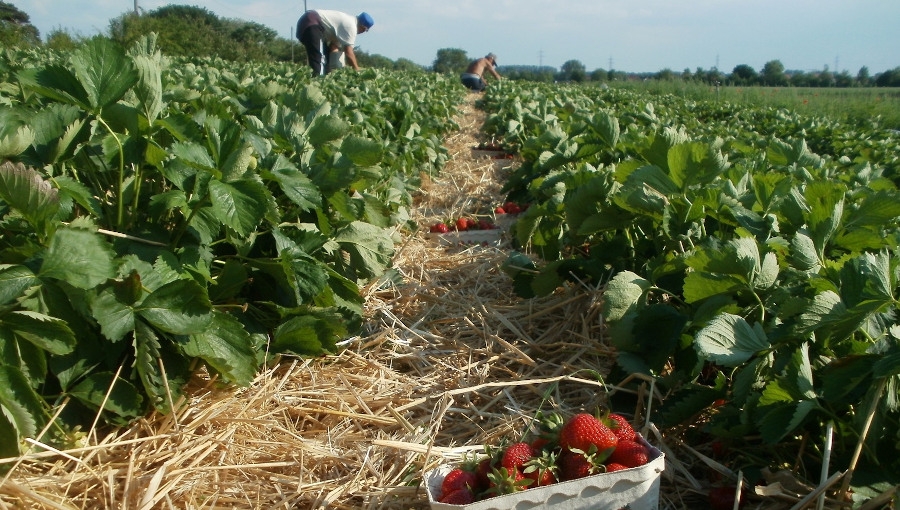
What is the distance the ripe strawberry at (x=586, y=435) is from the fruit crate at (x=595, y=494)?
62 mm

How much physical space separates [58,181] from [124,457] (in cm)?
79

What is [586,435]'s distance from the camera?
151 centimetres

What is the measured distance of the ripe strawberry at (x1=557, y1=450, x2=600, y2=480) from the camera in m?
1.50

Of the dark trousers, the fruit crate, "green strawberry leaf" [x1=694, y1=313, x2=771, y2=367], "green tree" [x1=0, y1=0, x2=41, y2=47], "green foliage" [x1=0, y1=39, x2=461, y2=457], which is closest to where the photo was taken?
the fruit crate

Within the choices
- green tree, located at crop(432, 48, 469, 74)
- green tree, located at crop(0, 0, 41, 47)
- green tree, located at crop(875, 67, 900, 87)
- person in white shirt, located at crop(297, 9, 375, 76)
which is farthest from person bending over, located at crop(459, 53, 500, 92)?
green tree, located at crop(432, 48, 469, 74)

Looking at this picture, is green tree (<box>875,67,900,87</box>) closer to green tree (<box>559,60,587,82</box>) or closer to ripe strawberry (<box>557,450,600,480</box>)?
green tree (<box>559,60,587,82</box>)

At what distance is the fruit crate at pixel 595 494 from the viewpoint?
145 cm

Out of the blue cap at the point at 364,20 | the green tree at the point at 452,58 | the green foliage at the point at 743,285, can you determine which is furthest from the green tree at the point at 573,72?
the green foliage at the point at 743,285

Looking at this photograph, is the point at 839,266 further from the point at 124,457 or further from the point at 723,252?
the point at 124,457

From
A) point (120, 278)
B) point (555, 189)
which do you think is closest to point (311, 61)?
point (555, 189)

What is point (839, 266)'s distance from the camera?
1726mm

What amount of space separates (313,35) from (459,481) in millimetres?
16566

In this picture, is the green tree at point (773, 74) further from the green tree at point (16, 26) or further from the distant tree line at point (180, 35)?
the green tree at point (16, 26)

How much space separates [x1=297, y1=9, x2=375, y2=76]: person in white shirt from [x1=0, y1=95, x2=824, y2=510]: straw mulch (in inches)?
570
